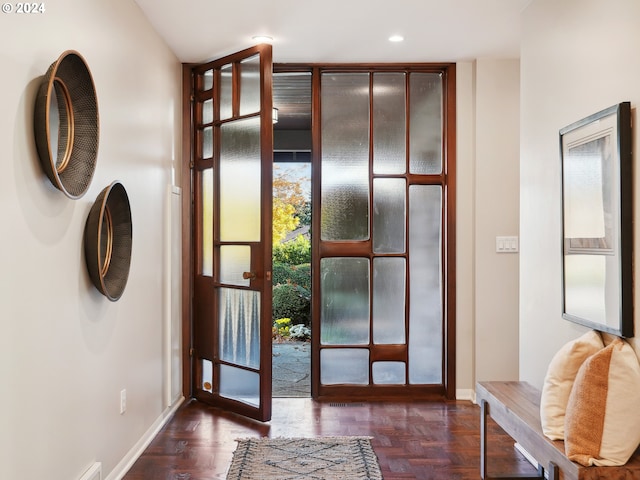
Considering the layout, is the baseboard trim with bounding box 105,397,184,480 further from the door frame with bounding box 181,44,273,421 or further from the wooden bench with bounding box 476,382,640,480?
the wooden bench with bounding box 476,382,640,480

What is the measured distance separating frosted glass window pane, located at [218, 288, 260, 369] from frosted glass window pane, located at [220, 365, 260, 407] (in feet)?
0.21

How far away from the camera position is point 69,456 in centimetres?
216

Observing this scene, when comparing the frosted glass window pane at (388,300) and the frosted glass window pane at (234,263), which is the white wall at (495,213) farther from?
the frosted glass window pane at (234,263)

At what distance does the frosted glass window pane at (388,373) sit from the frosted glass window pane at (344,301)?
8.5 inches

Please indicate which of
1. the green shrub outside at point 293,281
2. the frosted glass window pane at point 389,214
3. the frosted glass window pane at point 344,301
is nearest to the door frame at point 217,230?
the frosted glass window pane at point 344,301

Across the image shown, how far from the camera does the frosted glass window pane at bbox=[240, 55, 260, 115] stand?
368 cm

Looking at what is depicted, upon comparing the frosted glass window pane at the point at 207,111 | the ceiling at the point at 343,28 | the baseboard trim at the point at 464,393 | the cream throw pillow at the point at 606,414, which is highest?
the ceiling at the point at 343,28

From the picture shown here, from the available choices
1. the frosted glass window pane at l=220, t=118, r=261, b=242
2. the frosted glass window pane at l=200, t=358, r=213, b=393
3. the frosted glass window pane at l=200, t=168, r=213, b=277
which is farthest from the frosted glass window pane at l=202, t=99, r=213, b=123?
the frosted glass window pane at l=200, t=358, r=213, b=393

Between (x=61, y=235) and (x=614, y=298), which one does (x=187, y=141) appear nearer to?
(x=61, y=235)

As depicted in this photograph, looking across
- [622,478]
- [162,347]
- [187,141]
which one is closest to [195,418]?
[162,347]

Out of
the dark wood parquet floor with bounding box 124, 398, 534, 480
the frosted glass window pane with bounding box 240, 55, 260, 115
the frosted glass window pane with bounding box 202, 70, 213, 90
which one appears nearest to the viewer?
the dark wood parquet floor with bounding box 124, 398, 534, 480

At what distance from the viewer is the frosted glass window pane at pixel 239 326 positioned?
373 centimetres

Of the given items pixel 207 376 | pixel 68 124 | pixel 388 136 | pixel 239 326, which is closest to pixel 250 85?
pixel 388 136

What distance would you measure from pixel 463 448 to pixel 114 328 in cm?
199
